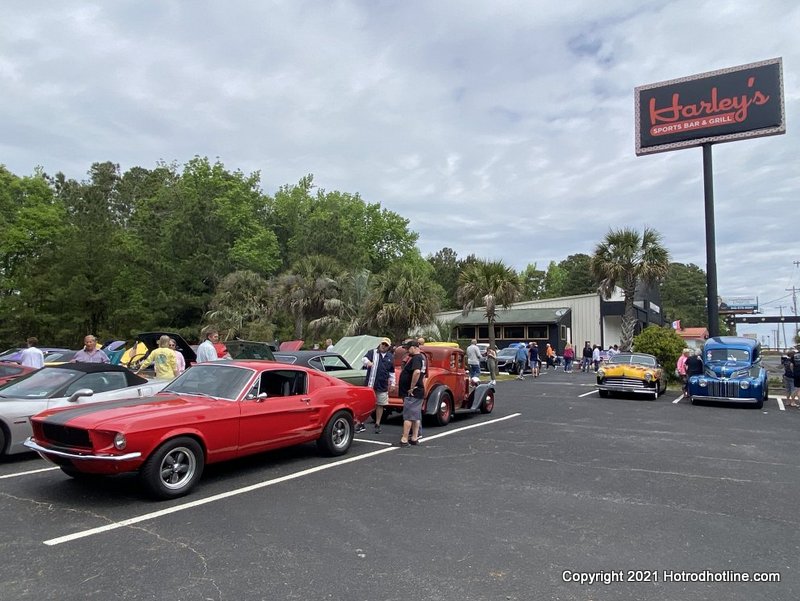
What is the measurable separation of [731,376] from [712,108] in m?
14.1

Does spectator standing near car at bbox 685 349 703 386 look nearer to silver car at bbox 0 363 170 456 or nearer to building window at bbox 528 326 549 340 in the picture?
silver car at bbox 0 363 170 456

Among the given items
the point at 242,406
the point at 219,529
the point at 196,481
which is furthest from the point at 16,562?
the point at 242,406

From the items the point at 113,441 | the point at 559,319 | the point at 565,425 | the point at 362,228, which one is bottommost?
the point at 565,425

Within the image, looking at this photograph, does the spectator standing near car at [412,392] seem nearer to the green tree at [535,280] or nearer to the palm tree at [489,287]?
the palm tree at [489,287]

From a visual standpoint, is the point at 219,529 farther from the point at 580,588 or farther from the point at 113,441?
the point at 580,588

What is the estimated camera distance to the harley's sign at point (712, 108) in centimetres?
2345

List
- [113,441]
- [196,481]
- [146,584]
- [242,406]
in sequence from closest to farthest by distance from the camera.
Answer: [146,584] → [113,441] → [196,481] → [242,406]

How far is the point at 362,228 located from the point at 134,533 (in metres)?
54.9

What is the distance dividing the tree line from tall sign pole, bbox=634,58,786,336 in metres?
3.42

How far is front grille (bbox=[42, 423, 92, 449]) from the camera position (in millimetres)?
5531

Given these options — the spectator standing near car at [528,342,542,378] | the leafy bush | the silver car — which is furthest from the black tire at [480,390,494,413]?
the spectator standing near car at [528,342,542,378]

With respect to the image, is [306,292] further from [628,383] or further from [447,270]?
[447,270]

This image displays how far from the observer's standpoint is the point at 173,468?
5.93 metres

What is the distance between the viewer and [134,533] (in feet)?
16.0
